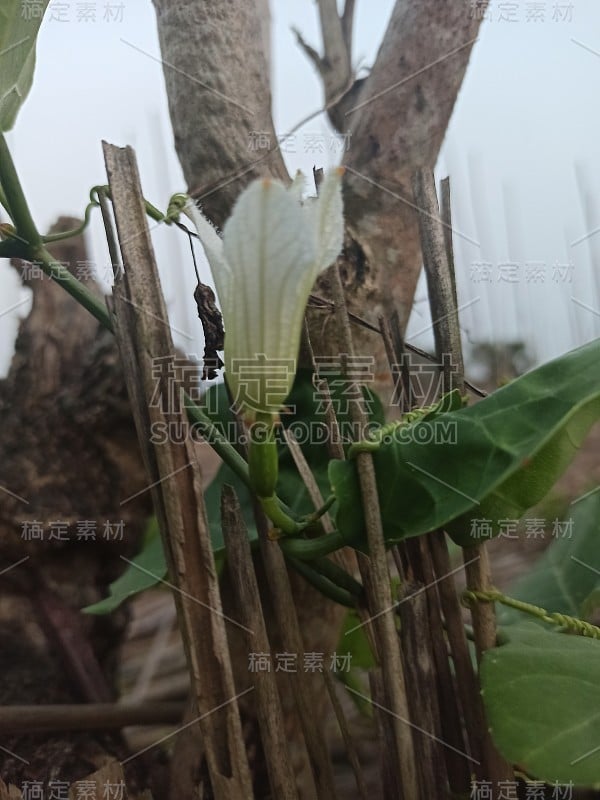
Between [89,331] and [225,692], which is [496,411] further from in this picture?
[89,331]

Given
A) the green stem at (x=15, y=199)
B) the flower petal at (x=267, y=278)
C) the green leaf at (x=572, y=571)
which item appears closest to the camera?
the flower petal at (x=267, y=278)

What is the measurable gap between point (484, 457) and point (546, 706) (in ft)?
0.39

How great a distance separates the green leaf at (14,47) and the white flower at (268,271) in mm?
176

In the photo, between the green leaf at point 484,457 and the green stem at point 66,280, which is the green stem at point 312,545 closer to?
the green leaf at point 484,457

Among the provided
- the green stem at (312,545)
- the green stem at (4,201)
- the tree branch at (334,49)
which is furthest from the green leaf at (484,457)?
the tree branch at (334,49)

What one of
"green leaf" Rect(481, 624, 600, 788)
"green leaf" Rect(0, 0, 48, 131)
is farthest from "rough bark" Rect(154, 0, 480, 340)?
"green leaf" Rect(481, 624, 600, 788)

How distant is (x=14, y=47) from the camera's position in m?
0.40

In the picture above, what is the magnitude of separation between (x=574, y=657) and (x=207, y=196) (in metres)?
0.38

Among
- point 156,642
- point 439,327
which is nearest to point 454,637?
point 439,327

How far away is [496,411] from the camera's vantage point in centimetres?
33

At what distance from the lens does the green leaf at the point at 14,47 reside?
0.39 meters

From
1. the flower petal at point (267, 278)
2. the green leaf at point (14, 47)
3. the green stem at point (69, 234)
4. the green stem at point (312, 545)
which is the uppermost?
the green leaf at point (14, 47)

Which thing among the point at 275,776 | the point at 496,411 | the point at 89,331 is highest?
the point at 89,331

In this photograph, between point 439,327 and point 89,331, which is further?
point 89,331
